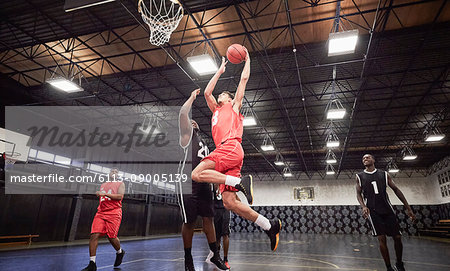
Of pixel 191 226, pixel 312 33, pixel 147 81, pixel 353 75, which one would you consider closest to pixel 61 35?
pixel 147 81

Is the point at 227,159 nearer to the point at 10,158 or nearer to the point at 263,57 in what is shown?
the point at 263,57

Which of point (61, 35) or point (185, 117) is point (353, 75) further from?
point (61, 35)

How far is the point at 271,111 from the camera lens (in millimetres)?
13664

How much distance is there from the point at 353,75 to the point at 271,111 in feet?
14.5

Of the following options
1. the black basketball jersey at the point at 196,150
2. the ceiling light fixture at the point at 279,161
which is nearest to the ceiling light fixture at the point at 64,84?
the black basketball jersey at the point at 196,150

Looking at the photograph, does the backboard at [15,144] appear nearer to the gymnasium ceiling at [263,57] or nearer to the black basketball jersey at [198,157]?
the gymnasium ceiling at [263,57]

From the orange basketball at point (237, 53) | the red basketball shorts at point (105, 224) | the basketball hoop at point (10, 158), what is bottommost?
the red basketball shorts at point (105, 224)

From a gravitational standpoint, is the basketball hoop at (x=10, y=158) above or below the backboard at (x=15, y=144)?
below

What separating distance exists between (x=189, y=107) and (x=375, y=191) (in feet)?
10.2

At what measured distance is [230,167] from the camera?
2.48 m

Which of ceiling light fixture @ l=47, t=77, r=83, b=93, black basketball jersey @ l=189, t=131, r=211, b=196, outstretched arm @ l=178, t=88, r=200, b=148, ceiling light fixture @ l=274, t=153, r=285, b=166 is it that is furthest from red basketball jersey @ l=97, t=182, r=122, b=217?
ceiling light fixture @ l=274, t=153, r=285, b=166

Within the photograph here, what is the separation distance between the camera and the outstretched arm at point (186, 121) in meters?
2.76

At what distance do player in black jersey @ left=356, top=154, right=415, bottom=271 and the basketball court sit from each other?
0.02m

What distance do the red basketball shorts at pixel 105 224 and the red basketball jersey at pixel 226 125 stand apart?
240 centimetres
